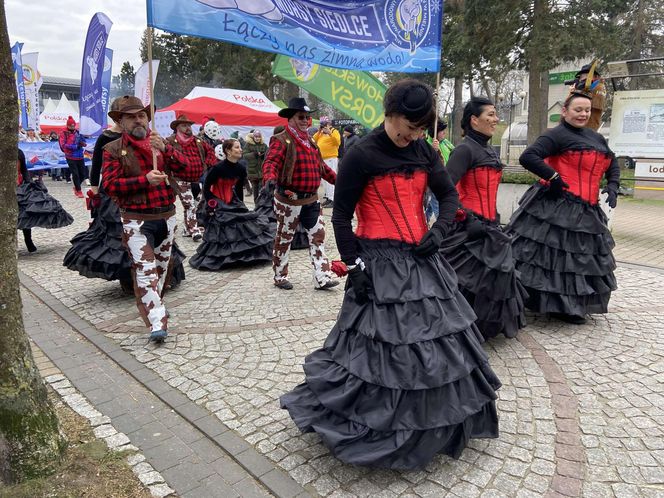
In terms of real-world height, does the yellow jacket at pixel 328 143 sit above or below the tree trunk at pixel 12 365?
above

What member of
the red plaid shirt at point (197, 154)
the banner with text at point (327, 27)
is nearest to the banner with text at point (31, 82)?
the red plaid shirt at point (197, 154)

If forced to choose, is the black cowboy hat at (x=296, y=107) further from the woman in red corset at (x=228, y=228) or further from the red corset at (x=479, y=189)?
the red corset at (x=479, y=189)

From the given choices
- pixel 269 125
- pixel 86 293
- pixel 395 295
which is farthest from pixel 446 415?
pixel 269 125

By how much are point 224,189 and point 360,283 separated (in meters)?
5.15

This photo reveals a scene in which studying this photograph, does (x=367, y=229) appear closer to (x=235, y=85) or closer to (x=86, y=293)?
(x=86, y=293)

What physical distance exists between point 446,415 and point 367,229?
1.12m

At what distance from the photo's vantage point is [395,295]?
271 cm

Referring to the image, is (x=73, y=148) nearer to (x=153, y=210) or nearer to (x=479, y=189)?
(x=153, y=210)

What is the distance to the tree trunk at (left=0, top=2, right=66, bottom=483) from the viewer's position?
8.00ft

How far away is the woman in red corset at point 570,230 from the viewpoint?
185 inches

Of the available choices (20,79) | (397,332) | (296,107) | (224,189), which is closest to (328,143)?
(224,189)

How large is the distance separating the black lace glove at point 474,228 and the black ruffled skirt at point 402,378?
1.22 metres

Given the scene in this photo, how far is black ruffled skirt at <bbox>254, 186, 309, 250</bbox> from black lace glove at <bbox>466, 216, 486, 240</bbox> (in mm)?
4242

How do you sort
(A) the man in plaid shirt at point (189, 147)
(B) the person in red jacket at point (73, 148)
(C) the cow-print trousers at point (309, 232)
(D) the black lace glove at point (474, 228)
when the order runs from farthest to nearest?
(B) the person in red jacket at point (73, 148), (A) the man in plaid shirt at point (189, 147), (C) the cow-print trousers at point (309, 232), (D) the black lace glove at point (474, 228)
